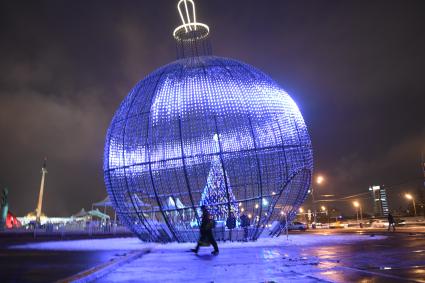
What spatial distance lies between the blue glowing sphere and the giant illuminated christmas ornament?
0.13 ft

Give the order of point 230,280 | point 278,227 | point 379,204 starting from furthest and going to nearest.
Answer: point 379,204 < point 278,227 < point 230,280

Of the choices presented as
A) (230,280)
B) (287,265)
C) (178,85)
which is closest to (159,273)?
(230,280)

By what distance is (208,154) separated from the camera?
51.3 feet

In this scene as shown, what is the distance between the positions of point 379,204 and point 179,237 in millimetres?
134326

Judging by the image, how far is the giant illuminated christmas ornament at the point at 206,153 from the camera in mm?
15773

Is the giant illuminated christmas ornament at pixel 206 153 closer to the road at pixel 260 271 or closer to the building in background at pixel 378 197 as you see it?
the road at pixel 260 271

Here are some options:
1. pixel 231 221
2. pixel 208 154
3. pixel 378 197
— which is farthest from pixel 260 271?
pixel 378 197

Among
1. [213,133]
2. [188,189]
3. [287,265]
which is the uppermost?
[213,133]

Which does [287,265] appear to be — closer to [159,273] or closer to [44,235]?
[159,273]

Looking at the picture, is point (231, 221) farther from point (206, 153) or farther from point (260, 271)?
point (260, 271)

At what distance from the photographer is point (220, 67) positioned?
17938 mm

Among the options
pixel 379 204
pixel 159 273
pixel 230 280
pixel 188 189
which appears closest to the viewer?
pixel 230 280

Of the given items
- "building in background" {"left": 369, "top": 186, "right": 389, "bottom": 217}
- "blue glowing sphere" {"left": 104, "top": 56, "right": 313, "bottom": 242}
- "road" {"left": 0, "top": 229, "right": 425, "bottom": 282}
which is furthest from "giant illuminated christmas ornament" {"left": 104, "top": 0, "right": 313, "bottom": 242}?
"building in background" {"left": 369, "top": 186, "right": 389, "bottom": 217}

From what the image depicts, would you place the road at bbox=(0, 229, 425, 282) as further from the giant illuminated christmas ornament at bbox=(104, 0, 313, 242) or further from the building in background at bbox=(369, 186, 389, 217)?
the building in background at bbox=(369, 186, 389, 217)
